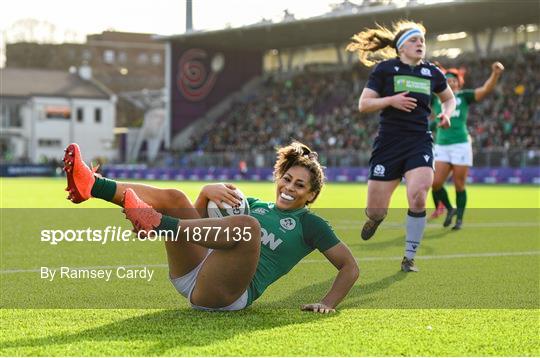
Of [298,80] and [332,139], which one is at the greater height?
[298,80]

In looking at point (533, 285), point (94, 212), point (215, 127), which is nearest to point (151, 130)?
point (215, 127)

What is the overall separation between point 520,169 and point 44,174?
97.7ft

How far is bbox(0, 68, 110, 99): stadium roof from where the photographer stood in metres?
67.7

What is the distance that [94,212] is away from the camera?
55.0 ft

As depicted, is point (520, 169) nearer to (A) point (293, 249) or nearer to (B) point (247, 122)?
(B) point (247, 122)

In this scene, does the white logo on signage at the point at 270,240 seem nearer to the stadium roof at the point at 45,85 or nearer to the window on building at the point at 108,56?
the stadium roof at the point at 45,85

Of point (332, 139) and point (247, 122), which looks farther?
point (247, 122)

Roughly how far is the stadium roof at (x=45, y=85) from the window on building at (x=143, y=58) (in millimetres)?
27239

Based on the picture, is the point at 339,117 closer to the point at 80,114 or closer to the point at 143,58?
the point at 80,114

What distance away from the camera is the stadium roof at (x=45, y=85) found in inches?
2665

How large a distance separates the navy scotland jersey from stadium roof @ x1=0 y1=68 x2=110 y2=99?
62.2 m

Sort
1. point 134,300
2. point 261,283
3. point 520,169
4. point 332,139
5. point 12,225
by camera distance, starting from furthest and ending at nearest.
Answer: point 332,139 < point 520,169 < point 12,225 < point 134,300 < point 261,283

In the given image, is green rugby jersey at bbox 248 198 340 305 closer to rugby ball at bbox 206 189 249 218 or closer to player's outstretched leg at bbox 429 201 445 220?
rugby ball at bbox 206 189 249 218

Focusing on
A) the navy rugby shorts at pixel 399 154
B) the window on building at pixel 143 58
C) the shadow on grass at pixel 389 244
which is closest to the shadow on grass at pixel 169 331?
the navy rugby shorts at pixel 399 154
